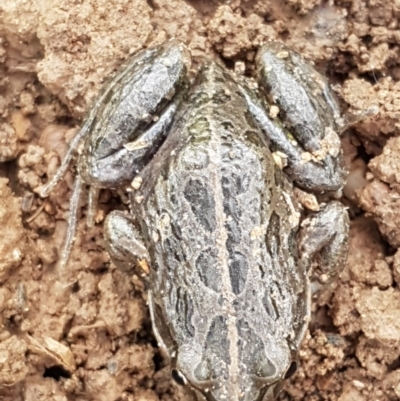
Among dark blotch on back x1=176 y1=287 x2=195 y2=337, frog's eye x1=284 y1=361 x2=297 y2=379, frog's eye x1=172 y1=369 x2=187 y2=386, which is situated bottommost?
frog's eye x1=172 y1=369 x2=187 y2=386

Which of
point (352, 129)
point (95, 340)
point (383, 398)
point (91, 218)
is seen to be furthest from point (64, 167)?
point (383, 398)

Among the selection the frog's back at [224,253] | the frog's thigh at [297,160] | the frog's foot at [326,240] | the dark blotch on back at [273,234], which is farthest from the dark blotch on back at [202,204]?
the frog's foot at [326,240]

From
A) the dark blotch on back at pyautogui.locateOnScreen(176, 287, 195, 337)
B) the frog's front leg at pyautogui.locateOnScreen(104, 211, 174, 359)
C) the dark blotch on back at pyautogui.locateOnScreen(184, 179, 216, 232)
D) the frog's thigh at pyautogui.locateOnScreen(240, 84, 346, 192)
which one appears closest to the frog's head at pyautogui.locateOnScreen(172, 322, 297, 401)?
the dark blotch on back at pyautogui.locateOnScreen(176, 287, 195, 337)

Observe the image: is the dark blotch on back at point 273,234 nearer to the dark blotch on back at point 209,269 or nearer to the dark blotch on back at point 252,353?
the dark blotch on back at point 209,269

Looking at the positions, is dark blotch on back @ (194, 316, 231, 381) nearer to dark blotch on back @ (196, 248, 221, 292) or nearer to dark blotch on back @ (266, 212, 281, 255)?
dark blotch on back @ (196, 248, 221, 292)

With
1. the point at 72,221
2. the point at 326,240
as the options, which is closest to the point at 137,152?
the point at 72,221

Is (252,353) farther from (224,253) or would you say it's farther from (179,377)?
(224,253)
